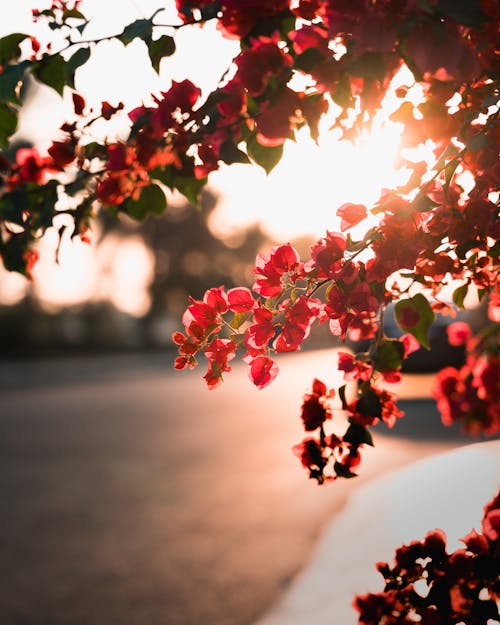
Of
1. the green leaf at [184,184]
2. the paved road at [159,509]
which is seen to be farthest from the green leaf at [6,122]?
the paved road at [159,509]

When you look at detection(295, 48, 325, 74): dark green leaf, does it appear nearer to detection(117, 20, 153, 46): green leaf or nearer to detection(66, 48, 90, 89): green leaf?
detection(117, 20, 153, 46): green leaf

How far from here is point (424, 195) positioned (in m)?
1.46

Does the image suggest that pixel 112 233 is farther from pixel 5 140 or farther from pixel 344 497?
pixel 5 140

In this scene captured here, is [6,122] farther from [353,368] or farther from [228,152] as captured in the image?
[353,368]

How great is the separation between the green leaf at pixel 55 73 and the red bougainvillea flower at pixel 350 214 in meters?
0.63

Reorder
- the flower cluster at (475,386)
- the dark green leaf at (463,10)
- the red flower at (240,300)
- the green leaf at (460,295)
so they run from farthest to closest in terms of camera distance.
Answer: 1. the flower cluster at (475,386)
2. the green leaf at (460,295)
3. the red flower at (240,300)
4. the dark green leaf at (463,10)

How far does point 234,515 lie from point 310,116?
4.18 meters

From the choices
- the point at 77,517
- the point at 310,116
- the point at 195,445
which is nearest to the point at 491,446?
the point at 310,116

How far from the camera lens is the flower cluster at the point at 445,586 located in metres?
1.44

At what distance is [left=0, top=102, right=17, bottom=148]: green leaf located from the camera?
1.56 metres

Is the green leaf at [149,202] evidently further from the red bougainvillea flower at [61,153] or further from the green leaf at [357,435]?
the green leaf at [357,435]

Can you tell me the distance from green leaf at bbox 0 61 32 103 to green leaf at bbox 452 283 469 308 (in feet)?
3.67

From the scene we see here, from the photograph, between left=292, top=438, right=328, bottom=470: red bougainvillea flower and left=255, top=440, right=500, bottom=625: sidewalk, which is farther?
left=255, top=440, right=500, bottom=625: sidewalk

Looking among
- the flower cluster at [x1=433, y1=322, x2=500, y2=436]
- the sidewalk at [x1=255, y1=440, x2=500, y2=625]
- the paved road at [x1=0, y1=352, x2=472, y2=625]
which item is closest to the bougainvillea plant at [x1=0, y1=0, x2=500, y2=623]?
the flower cluster at [x1=433, y1=322, x2=500, y2=436]
